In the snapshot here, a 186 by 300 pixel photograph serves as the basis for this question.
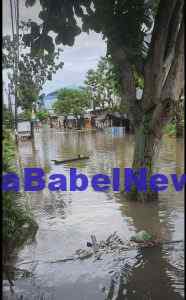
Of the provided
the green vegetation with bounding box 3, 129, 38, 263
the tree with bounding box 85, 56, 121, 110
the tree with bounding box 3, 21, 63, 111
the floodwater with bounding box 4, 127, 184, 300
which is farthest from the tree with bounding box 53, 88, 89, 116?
the green vegetation with bounding box 3, 129, 38, 263

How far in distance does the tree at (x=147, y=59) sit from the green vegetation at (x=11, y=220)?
6.55 feet

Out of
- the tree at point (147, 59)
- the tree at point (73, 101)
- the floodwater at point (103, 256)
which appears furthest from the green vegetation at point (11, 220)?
the tree at point (73, 101)

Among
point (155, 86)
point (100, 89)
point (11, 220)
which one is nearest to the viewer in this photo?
point (11, 220)

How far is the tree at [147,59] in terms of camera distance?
577cm

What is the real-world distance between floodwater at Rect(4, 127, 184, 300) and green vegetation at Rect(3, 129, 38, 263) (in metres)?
0.23

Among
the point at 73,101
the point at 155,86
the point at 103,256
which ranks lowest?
the point at 103,256

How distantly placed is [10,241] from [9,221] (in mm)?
438

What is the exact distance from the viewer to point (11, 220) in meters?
5.20

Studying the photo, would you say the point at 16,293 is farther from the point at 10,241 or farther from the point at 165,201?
the point at 165,201

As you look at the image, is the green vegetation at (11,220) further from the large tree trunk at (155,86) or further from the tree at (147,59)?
the large tree trunk at (155,86)

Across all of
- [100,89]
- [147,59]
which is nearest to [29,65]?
[147,59]

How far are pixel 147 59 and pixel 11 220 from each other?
4328 mm

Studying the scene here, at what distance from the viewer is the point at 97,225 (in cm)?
725

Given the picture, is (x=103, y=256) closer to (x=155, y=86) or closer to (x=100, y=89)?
(x=155, y=86)
